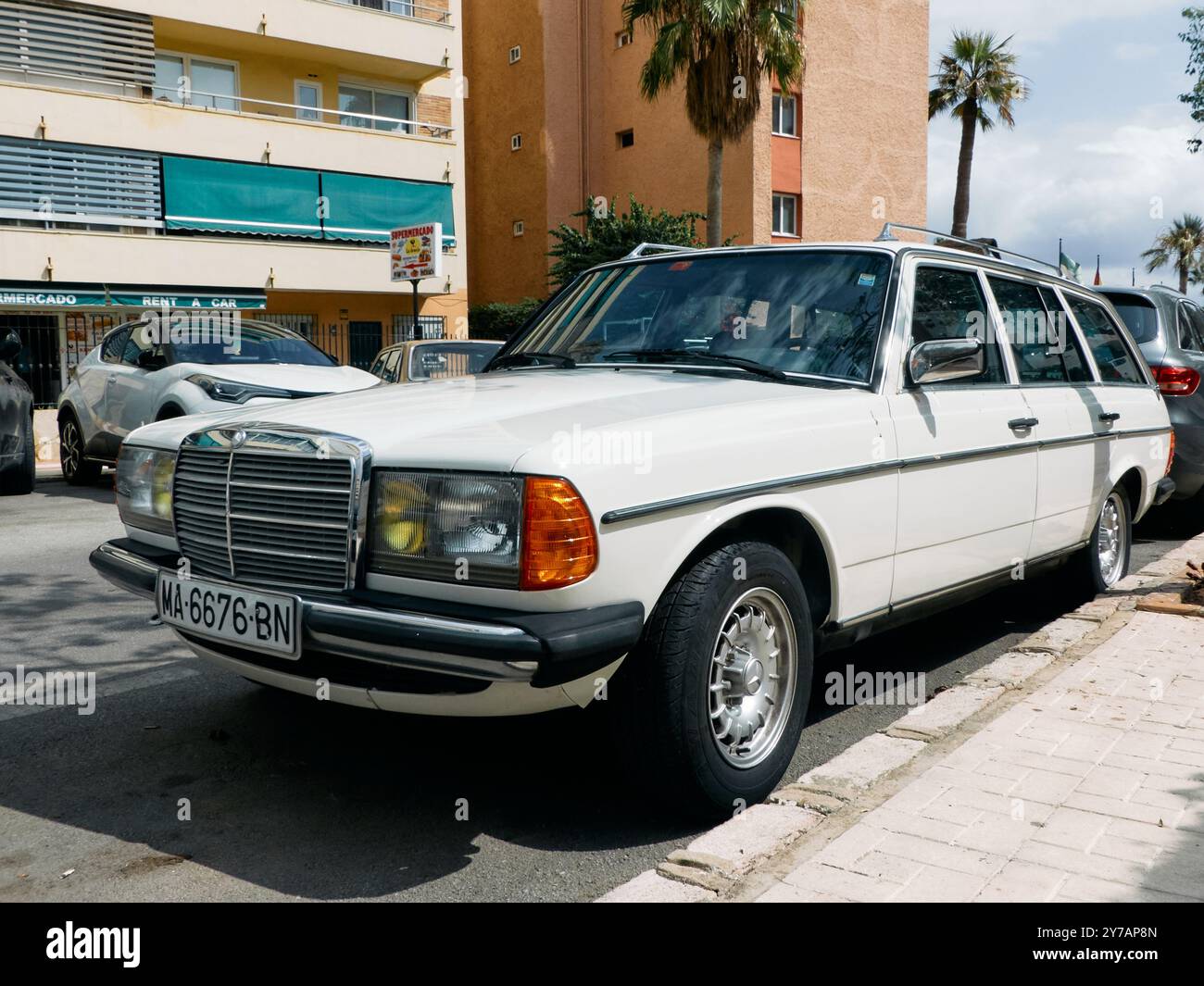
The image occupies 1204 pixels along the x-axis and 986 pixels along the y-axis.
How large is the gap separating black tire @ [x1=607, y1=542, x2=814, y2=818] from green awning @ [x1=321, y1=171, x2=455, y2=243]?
884 inches

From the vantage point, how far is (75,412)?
12.5 m

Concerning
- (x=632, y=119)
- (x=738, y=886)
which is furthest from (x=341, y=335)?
(x=738, y=886)

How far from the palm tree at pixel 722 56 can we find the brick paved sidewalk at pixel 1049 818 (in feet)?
64.1

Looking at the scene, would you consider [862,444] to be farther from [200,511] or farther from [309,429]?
[200,511]

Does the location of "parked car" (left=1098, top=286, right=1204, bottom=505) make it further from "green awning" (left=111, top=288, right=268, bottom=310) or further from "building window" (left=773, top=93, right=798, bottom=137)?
"building window" (left=773, top=93, right=798, bottom=137)

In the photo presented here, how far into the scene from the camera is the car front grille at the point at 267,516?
3066mm

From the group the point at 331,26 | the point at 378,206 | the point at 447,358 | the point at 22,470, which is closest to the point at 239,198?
the point at 378,206

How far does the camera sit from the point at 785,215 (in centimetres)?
2978

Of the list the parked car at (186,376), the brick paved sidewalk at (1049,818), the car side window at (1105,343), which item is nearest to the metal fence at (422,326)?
the parked car at (186,376)

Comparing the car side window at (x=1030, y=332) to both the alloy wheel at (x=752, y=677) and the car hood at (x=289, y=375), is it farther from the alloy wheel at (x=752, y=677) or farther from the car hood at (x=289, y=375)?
the car hood at (x=289, y=375)

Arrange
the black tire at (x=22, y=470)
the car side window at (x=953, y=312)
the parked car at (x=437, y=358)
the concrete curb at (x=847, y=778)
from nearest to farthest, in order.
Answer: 1. the concrete curb at (x=847, y=778)
2. the car side window at (x=953, y=312)
3. the black tire at (x=22, y=470)
4. the parked car at (x=437, y=358)

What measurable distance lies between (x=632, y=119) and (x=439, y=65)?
26.1 ft

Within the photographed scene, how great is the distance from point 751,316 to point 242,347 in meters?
7.89

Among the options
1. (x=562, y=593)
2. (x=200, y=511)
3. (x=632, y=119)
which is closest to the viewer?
(x=562, y=593)
